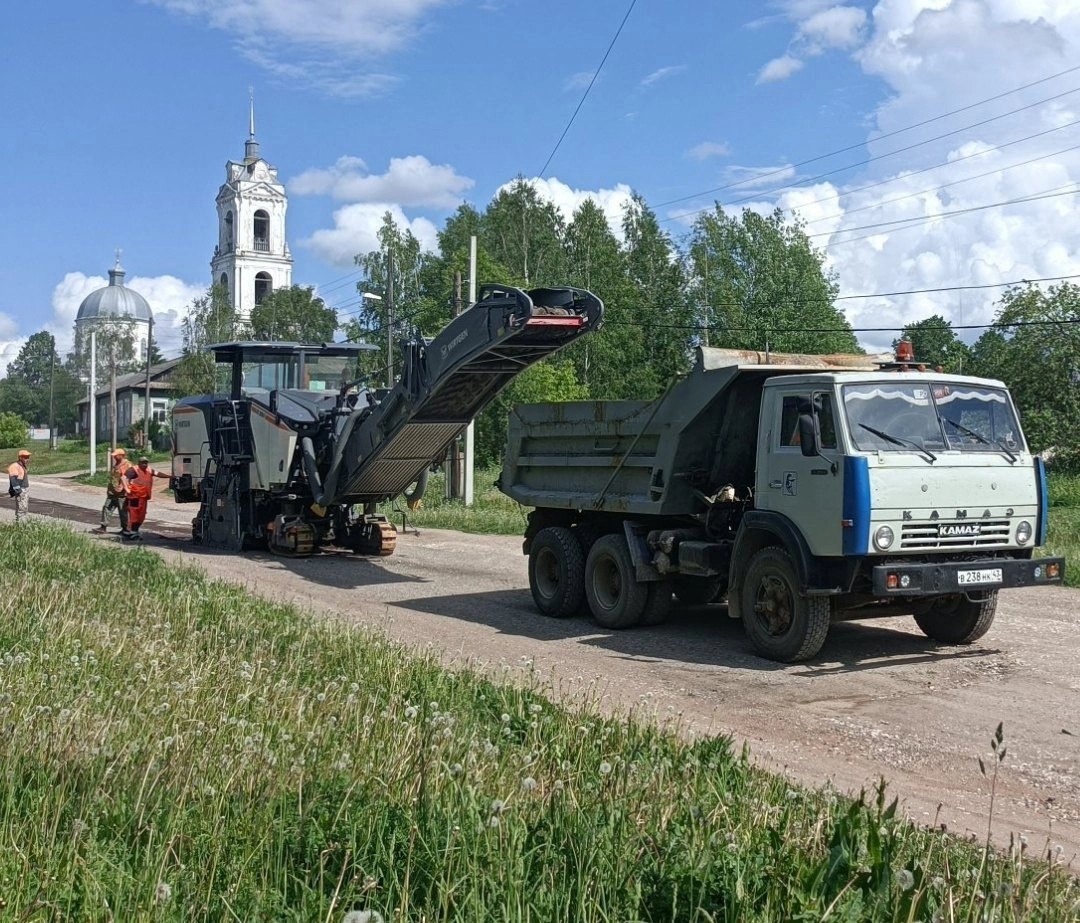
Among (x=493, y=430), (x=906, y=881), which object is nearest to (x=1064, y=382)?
(x=493, y=430)

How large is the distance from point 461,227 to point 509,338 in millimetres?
48013

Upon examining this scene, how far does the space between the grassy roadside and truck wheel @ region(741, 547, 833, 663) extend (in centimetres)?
337

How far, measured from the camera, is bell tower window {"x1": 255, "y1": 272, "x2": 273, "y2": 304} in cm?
10088

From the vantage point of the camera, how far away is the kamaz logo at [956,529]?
31.2 feet

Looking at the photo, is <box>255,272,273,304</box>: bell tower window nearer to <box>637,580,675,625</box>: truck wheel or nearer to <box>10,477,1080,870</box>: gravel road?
<box>10,477,1080,870</box>: gravel road

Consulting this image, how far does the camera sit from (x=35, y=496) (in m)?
38.8

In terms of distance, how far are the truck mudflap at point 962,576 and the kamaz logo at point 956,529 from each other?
0.74 ft

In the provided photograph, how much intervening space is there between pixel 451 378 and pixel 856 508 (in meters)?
7.06

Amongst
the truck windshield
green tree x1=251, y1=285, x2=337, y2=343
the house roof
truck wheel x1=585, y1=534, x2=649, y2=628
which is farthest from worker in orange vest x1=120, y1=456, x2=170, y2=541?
the house roof

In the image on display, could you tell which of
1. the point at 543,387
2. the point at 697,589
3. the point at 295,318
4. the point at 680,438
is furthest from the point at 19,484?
the point at 295,318

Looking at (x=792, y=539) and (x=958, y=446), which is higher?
(x=958, y=446)

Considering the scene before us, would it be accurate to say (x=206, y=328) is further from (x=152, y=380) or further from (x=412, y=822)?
(x=412, y=822)

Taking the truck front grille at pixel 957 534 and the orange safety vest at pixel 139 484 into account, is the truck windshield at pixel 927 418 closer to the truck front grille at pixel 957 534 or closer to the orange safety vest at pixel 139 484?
the truck front grille at pixel 957 534

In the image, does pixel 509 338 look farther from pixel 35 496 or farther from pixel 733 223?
pixel 733 223
